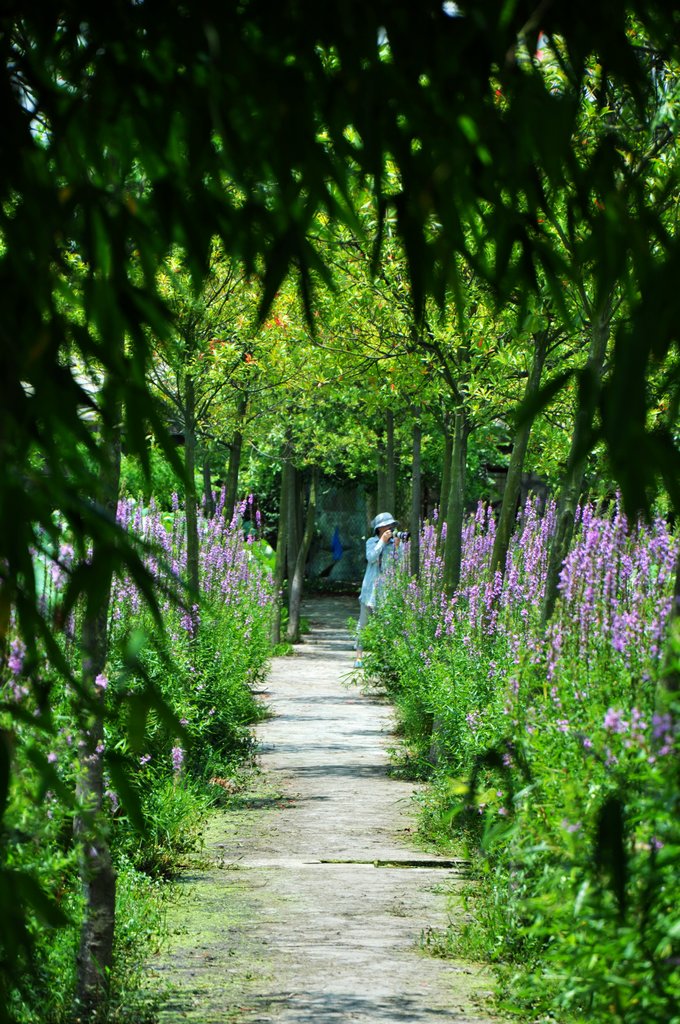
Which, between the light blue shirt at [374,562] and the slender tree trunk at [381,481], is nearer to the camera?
the light blue shirt at [374,562]

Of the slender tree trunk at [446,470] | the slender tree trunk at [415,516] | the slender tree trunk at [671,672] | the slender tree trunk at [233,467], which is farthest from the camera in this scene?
the slender tree trunk at [233,467]

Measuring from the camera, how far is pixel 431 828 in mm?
8125

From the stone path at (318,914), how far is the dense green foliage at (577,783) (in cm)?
31

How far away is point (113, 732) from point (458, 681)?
2749 mm

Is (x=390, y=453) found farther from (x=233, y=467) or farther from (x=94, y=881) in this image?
(x=94, y=881)

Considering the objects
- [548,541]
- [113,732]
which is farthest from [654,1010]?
[548,541]

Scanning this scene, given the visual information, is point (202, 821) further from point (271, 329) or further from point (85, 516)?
point (85, 516)

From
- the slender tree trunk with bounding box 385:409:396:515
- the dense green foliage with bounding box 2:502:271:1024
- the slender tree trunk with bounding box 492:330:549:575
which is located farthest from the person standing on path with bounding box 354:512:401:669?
the slender tree trunk with bounding box 492:330:549:575

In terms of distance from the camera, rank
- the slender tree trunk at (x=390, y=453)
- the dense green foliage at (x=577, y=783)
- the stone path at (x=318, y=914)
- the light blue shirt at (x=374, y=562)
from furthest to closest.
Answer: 1. the light blue shirt at (x=374, y=562)
2. the slender tree trunk at (x=390, y=453)
3. the stone path at (x=318, y=914)
4. the dense green foliage at (x=577, y=783)

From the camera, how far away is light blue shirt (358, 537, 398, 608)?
18.3 meters

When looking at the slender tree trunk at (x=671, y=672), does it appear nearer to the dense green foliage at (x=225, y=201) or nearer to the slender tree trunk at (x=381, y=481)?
the dense green foliage at (x=225, y=201)

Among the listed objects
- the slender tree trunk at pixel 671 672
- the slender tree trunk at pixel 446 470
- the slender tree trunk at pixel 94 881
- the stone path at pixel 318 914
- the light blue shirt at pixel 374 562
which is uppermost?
the slender tree trunk at pixel 446 470

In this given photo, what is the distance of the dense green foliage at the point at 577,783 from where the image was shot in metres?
3.25

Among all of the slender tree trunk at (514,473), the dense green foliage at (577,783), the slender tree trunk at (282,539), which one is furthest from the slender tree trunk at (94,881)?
the slender tree trunk at (282,539)
